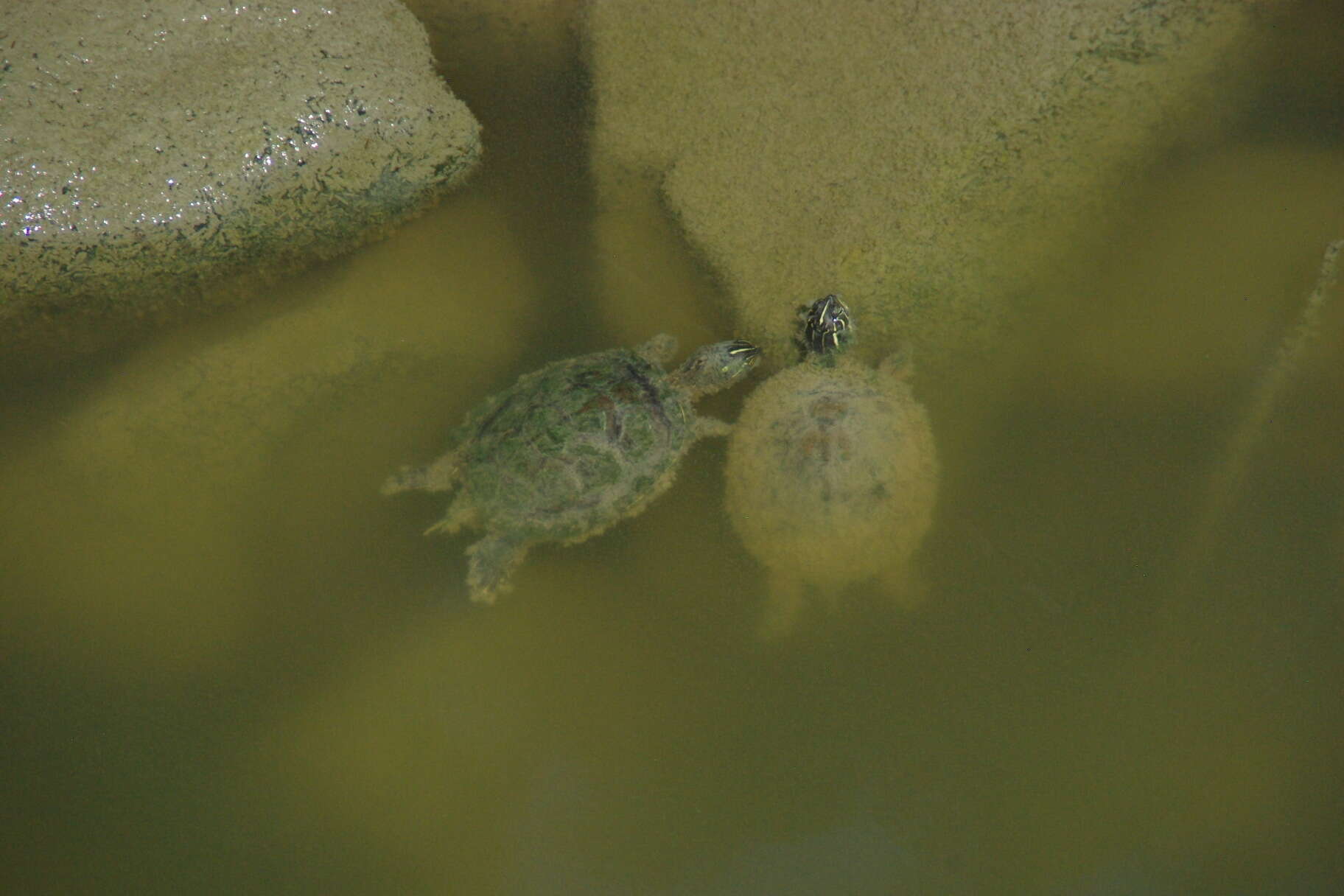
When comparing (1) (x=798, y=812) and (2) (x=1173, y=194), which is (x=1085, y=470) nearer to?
(2) (x=1173, y=194)

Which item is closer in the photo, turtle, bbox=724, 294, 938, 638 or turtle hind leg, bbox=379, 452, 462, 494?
turtle, bbox=724, 294, 938, 638

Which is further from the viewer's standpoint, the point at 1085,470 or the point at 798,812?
the point at 1085,470

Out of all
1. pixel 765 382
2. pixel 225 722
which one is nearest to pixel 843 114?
pixel 765 382

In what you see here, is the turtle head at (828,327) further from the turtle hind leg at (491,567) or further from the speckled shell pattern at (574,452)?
the turtle hind leg at (491,567)

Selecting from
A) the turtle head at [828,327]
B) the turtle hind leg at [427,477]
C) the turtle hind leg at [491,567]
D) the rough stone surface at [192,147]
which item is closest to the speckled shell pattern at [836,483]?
the turtle head at [828,327]

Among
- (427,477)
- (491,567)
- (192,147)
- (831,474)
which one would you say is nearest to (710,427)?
(831,474)

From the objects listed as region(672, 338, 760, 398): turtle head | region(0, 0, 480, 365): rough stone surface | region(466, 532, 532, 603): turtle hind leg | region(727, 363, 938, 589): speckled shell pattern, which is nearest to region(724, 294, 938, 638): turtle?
region(727, 363, 938, 589): speckled shell pattern

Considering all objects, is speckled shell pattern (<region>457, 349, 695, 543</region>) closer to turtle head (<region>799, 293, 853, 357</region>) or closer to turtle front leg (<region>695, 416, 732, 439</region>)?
turtle front leg (<region>695, 416, 732, 439</region>)
